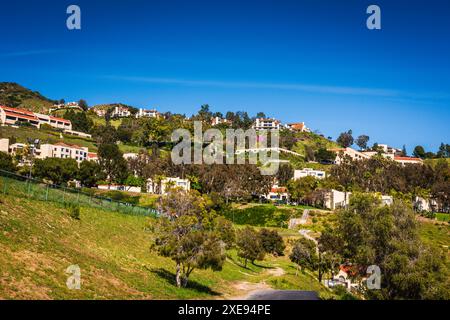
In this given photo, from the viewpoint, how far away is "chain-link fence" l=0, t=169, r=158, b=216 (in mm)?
34000

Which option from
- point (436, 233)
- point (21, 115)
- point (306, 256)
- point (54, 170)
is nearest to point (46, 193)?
point (306, 256)

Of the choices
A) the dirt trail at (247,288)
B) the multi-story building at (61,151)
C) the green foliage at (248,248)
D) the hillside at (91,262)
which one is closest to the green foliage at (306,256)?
the green foliage at (248,248)

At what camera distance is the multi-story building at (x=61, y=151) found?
11875cm

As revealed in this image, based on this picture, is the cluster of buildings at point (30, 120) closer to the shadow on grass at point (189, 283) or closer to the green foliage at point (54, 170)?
the green foliage at point (54, 170)

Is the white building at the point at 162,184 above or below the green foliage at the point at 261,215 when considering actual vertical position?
above

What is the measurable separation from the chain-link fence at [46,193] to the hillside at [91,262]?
1075 millimetres

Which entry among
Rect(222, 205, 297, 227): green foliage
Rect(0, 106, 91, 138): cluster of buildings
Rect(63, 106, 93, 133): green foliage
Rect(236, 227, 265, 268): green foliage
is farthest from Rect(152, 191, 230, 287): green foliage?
Rect(63, 106, 93, 133): green foliage

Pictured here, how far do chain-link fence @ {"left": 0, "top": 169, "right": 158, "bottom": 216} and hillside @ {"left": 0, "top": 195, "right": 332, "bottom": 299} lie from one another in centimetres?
107

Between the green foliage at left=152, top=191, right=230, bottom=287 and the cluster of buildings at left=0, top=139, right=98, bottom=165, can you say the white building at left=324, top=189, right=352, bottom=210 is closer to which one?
the cluster of buildings at left=0, top=139, right=98, bottom=165

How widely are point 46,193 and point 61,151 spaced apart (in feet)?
295

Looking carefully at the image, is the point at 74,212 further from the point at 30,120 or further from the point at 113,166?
the point at 30,120

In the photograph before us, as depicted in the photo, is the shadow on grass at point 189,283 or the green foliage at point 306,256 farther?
the green foliage at point 306,256
